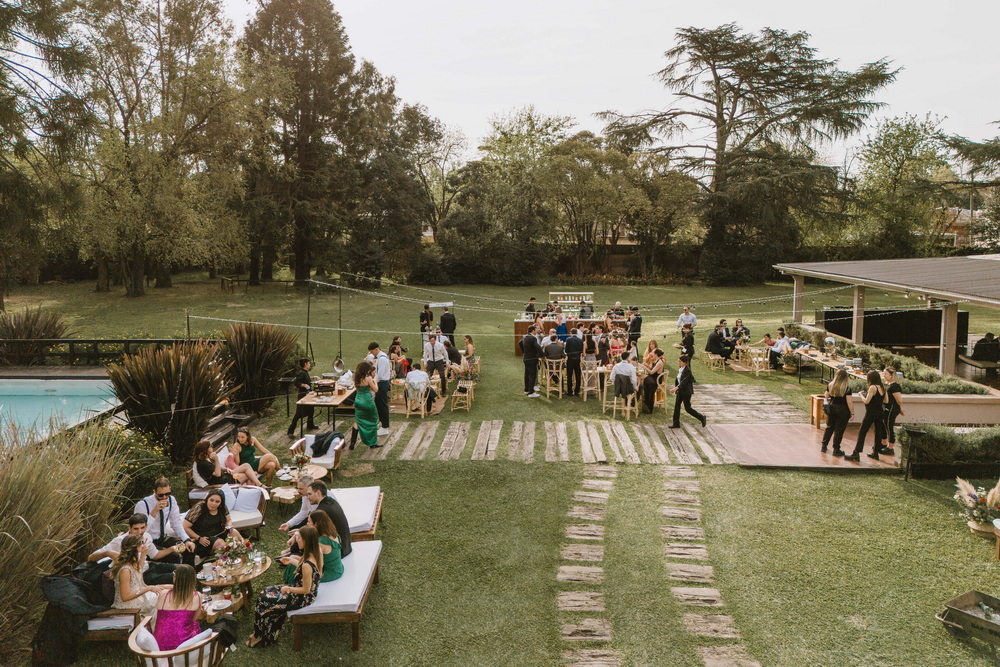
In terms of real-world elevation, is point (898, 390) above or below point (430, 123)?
below

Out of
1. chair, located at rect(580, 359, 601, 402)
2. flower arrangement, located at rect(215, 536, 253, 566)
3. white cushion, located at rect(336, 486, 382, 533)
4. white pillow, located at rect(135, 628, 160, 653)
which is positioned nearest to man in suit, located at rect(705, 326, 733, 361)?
chair, located at rect(580, 359, 601, 402)

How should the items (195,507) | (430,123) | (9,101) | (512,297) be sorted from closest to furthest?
(195,507) < (9,101) < (512,297) < (430,123)

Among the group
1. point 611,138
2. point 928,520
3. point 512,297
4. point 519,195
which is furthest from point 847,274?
point 611,138

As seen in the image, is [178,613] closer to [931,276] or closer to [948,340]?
[948,340]

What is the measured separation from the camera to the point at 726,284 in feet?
133

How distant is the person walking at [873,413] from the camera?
966 centimetres

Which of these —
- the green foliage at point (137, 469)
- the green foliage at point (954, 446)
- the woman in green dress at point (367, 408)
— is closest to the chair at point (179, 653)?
the green foliage at point (137, 469)

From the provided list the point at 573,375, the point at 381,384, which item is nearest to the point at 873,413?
the point at 573,375

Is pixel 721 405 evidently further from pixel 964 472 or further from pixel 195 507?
pixel 195 507

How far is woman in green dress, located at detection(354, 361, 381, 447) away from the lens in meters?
10.1

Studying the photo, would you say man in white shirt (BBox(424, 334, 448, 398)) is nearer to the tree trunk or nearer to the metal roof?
the metal roof

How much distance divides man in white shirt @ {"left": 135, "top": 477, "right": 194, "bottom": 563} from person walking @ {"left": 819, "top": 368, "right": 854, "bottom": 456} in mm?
8725

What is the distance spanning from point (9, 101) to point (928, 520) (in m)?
19.1

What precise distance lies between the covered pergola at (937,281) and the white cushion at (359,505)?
9738 mm
